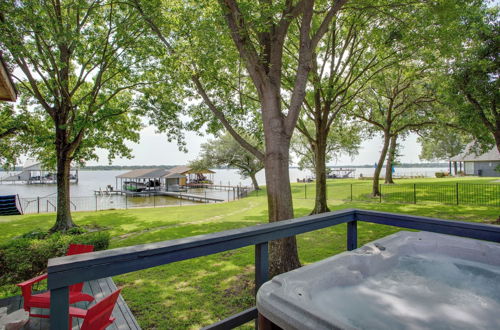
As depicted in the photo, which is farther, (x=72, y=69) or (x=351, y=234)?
(x=72, y=69)

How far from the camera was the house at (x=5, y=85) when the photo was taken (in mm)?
4071

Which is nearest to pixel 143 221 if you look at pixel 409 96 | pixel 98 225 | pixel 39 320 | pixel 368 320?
pixel 98 225

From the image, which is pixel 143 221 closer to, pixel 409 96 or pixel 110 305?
pixel 110 305

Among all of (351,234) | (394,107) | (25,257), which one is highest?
(394,107)

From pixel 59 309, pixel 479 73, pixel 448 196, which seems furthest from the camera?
pixel 448 196

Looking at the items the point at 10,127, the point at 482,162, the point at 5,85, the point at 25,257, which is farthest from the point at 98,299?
the point at 482,162

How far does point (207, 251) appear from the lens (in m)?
1.77

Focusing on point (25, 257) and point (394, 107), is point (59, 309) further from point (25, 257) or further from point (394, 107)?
point (394, 107)

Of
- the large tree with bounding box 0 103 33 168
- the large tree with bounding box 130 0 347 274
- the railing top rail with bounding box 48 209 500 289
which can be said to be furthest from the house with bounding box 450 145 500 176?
the large tree with bounding box 0 103 33 168

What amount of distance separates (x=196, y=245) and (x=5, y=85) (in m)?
5.11

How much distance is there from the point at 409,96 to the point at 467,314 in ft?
49.6

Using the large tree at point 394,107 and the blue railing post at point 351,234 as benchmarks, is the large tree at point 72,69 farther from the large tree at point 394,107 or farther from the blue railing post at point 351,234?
the large tree at point 394,107

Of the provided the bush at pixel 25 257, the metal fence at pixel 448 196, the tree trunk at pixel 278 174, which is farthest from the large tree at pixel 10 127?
the metal fence at pixel 448 196

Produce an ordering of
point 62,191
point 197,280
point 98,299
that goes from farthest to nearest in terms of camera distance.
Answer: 1. point 62,191
2. point 197,280
3. point 98,299
